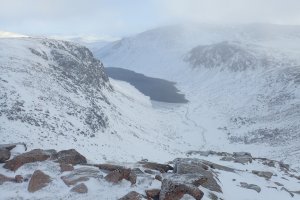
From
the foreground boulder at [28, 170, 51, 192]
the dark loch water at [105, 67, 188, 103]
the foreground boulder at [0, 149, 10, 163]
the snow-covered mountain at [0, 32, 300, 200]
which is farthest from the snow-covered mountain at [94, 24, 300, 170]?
the foreground boulder at [28, 170, 51, 192]

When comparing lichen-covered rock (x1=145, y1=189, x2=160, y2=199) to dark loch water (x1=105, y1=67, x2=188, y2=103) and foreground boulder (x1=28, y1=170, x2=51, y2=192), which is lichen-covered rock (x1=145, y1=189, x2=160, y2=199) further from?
dark loch water (x1=105, y1=67, x2=188, y2=103)

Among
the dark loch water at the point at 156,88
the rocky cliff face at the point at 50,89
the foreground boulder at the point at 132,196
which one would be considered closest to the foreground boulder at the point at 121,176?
the foreground boulder at the point at 132,196

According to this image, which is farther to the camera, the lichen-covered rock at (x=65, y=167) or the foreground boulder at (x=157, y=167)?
the foreground boulder at (x=157, y=167)

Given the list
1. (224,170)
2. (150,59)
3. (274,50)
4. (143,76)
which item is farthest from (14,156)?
(150,59)

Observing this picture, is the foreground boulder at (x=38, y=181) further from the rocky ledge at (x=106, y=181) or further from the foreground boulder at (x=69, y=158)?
the foreground boulder at (x=69, y=158)

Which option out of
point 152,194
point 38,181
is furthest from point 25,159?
point 152,194

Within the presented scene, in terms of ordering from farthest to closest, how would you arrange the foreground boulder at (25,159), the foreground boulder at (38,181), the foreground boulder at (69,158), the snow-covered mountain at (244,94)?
the snow-covered mountain at (244,94) < the foreground boulder at (69,158) < the foreground boulder at (25,159) < the foreground boulder at (38,181)

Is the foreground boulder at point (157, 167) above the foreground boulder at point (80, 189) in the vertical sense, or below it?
below
